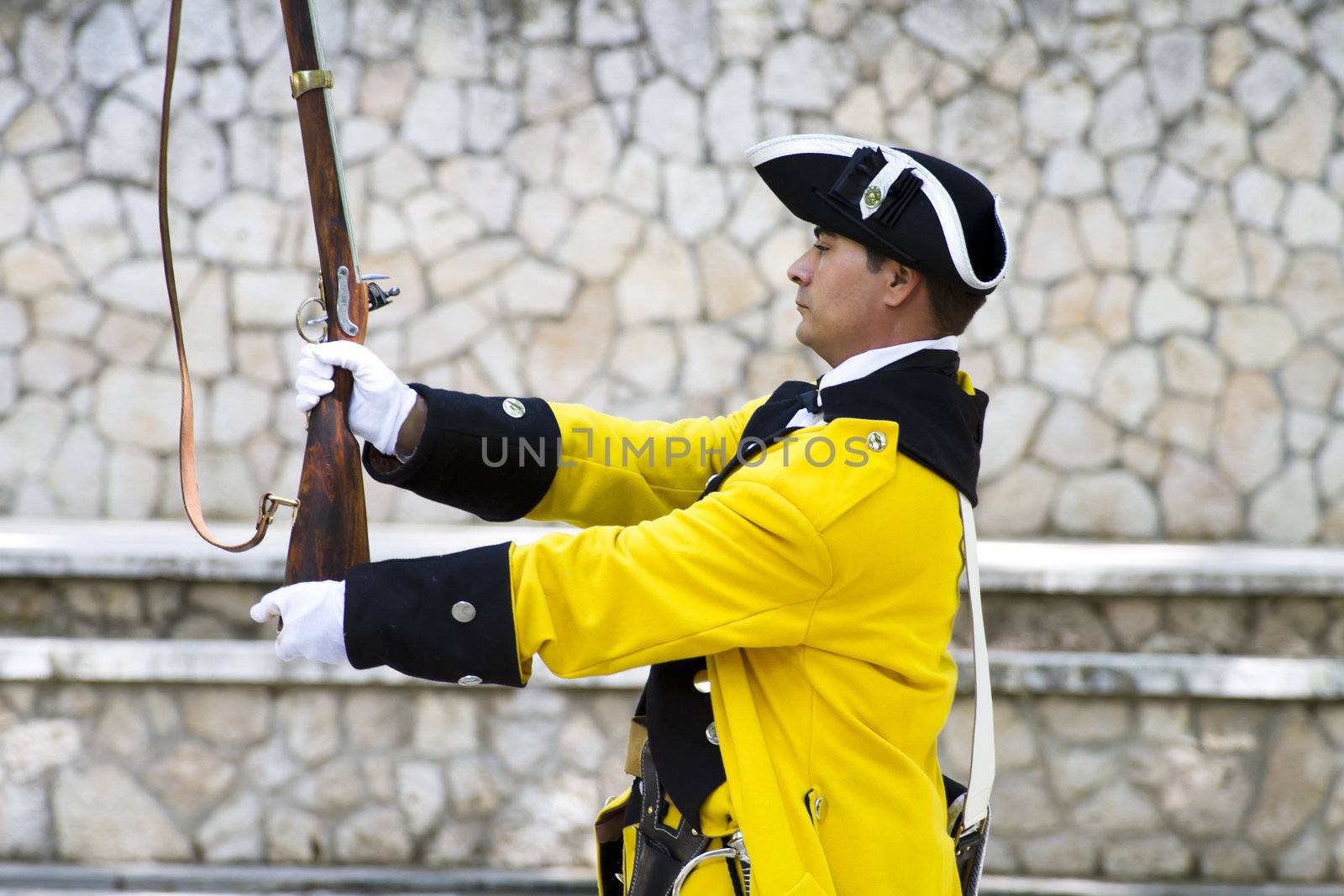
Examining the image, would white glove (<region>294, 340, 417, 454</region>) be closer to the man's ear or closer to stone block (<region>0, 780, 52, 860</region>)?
the man's ear

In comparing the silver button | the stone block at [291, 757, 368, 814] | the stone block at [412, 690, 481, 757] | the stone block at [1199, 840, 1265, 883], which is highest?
the silver button

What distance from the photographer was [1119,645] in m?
4.24

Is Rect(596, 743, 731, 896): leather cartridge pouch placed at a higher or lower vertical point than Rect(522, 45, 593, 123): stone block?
lower

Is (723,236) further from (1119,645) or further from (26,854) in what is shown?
(26,854)

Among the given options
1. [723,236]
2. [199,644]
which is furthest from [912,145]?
[199,644]

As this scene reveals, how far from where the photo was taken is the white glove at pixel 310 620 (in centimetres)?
163

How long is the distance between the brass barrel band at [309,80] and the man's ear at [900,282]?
963 millimetres

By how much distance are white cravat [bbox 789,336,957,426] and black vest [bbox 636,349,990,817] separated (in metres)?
0.01

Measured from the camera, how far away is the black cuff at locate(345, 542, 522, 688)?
164cm

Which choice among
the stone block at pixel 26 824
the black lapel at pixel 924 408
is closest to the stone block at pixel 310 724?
the stone block at pixel 26 824

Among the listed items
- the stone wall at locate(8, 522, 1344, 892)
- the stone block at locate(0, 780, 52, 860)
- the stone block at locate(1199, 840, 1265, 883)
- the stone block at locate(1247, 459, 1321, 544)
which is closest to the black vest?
the stone wall at locate(8, 522, 1344, 892)

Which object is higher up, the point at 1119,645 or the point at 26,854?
the point at 1119,645

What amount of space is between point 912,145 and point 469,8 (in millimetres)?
1967

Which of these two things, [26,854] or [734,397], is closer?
[26,854]
